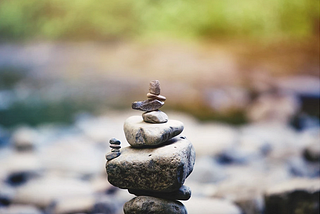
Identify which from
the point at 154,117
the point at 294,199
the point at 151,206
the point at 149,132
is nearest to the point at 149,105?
the point at 154,117

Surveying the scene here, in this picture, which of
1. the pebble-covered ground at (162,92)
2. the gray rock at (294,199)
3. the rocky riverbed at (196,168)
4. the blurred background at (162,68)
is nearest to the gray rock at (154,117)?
the rocky riverbed at (196,168)

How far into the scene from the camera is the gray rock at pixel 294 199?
5.11 metres

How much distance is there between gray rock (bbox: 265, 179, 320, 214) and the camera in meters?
5.11

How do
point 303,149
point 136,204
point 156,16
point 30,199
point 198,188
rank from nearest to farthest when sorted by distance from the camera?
point 136,204
point 30,199
point 198,188
point 303,149
point 156,16

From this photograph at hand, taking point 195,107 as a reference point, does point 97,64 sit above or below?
above

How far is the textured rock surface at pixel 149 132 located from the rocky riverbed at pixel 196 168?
193 cm

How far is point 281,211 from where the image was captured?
17.3ft

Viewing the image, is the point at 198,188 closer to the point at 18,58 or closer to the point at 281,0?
the point at 281,0

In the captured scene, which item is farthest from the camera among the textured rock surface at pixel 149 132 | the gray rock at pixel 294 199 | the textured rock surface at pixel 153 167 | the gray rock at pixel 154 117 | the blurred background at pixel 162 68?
the blurred background at pixel 162 68

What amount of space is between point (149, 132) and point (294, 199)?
3295 millimetres

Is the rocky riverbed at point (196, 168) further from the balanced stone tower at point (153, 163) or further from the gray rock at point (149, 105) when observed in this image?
the gray rock at point (149, 105)

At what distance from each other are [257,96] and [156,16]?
5250mm

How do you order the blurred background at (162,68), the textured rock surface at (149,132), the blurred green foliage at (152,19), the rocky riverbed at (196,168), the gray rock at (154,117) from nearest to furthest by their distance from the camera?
the textured rock surface at (149,132), the gray rock at (154,117), the rocky riverbed at (196,168), the blurred background at (162,68), the blurred green foliage at (152,19)

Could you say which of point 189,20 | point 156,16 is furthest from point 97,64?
point 189,20
